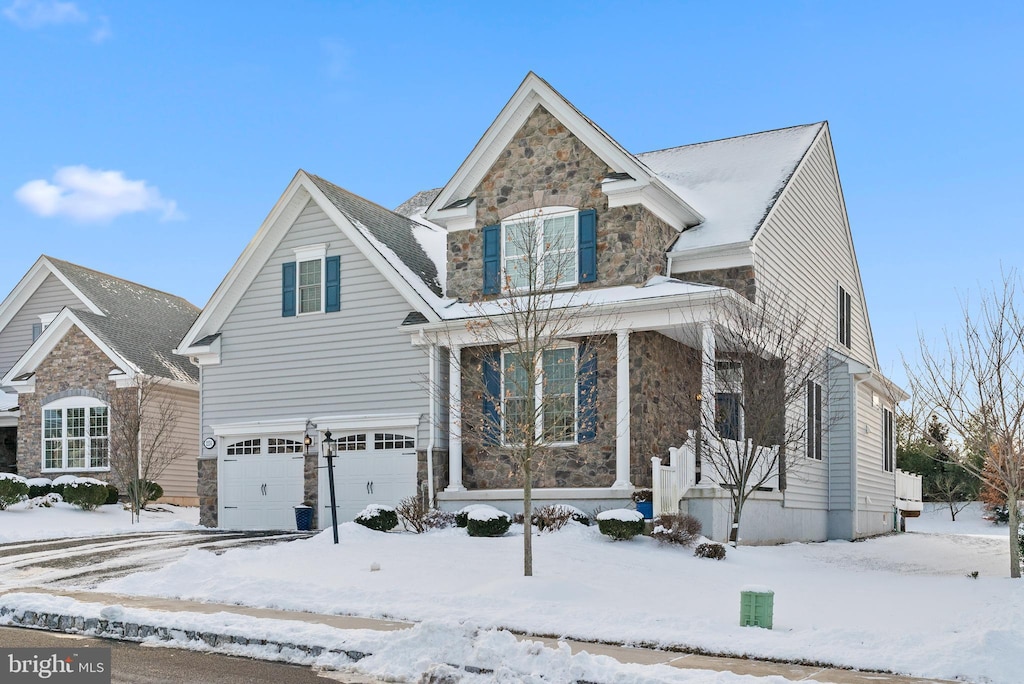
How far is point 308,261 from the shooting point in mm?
23750

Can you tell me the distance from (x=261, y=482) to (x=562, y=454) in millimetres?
7602

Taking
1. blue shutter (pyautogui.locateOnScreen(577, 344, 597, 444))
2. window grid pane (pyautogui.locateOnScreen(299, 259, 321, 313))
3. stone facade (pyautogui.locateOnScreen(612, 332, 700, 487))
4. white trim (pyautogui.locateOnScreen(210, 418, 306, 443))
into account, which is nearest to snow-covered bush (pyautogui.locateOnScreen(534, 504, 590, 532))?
stone facade (pyautogui.locateOnScreen(612, 332, 700, 487))

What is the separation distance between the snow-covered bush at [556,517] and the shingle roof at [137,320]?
15244 mm

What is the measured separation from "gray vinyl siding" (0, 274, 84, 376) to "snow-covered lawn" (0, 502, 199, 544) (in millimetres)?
8513

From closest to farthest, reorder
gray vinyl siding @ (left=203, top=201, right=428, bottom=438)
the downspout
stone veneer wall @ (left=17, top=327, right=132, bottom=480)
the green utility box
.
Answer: the green utility box, the downspout, gray vinyl siding @ (left=203, top=201, right=428, bottom=438), stone veneer wall @ (left=17, top=327, right=132, bottom=480)

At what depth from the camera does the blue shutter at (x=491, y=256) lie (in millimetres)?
21812

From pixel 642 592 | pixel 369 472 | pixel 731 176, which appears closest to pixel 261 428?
pixel 369 472

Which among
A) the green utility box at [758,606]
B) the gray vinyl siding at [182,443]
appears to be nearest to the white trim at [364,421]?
the gray vinyl siding at [182,443]

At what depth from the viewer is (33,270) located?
109 ft

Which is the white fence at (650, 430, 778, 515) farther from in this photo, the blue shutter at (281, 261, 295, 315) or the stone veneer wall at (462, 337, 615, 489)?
the blue shutter at (281, 261, 295, 315)

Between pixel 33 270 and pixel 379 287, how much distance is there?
1629 cm

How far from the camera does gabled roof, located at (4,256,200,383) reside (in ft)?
98.0

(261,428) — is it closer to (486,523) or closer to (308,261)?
(308,261)

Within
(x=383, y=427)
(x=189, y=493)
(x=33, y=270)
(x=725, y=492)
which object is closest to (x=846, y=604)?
(x=725, y=492)
